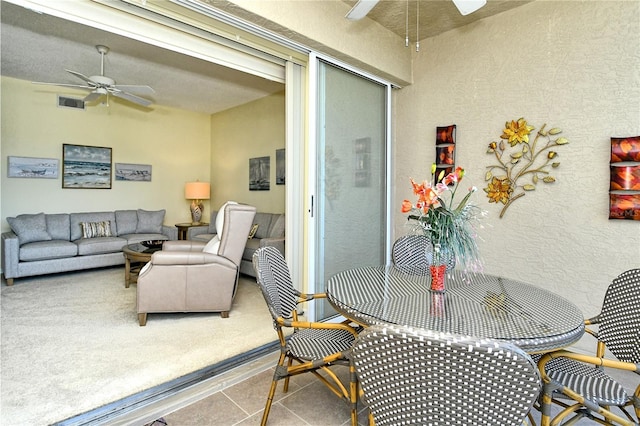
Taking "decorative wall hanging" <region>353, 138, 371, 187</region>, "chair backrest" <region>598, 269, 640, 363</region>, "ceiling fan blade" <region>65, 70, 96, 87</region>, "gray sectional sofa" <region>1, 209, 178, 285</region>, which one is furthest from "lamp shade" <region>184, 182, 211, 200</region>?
"chair backrest" <region>598, 269, 640, 363</region>

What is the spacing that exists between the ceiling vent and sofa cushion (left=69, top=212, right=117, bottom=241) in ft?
5.66

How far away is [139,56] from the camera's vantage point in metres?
3.93

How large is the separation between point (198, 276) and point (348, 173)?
5.58 ft

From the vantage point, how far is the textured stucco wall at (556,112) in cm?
246

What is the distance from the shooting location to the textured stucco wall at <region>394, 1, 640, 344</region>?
8.06 ft

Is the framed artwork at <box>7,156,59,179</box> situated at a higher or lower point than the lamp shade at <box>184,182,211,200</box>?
higher

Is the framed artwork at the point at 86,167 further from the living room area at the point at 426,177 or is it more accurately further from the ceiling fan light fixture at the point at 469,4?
the ceiling fan light fixture at the point at 469,4

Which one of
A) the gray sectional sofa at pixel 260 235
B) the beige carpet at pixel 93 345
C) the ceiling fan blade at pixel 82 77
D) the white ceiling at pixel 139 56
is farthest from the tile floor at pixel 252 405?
the ceiling fan blade at pixel 82 77

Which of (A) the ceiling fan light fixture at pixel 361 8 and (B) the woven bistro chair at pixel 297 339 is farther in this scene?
(A) the ceiling fan light fixture at pixel 361 8

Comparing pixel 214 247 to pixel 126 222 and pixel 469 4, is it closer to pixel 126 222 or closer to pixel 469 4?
pixel 469 4

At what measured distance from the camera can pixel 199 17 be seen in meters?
2.29

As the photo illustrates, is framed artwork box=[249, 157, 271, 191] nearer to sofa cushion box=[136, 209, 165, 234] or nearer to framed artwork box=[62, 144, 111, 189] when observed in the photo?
sofa cushion box=[136, 209, 165, 234]

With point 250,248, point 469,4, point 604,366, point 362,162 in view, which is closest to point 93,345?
point 250,248

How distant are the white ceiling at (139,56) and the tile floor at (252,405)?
3.08 metres
